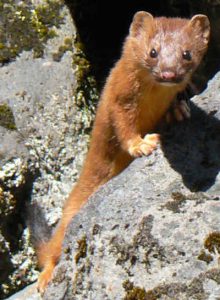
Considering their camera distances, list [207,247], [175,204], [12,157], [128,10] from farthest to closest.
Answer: [128,10] < [12,157] < [175,204] < [207,247]

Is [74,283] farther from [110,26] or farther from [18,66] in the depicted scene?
[110,26]

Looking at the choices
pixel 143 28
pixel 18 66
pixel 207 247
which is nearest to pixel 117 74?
pixel 143 28

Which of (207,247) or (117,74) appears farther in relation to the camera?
(117,74)

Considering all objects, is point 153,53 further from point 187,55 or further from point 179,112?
point 179,112

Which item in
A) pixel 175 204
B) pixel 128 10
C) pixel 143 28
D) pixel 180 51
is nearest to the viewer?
pixel 175 204

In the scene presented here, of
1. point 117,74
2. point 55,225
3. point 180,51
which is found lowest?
point 55,225

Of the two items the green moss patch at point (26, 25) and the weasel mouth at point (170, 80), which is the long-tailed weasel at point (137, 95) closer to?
the weasel mouth at point (170, 80)

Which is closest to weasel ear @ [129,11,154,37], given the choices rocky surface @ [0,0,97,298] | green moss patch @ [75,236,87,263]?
rocky surface @ [0,0,97,298]
